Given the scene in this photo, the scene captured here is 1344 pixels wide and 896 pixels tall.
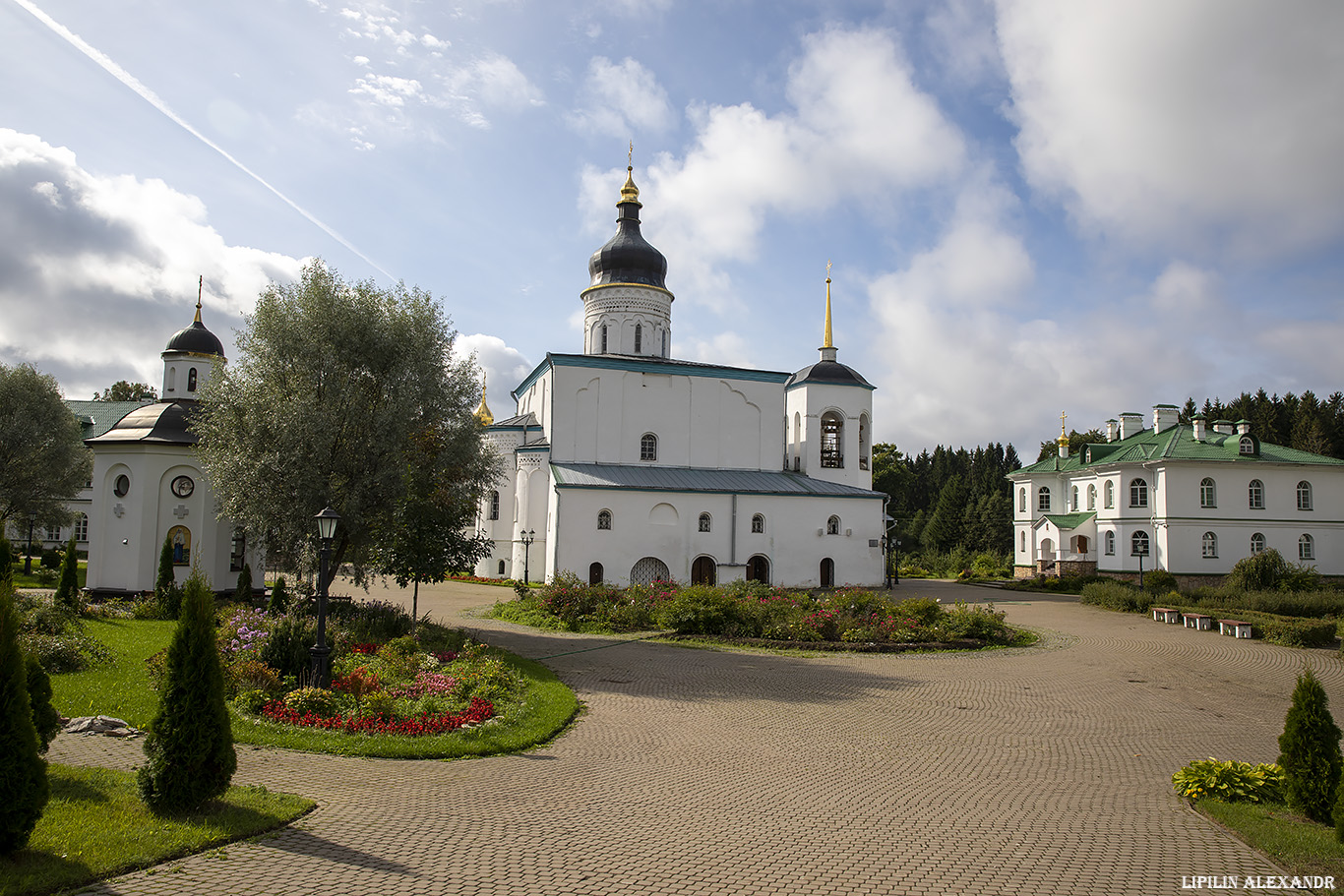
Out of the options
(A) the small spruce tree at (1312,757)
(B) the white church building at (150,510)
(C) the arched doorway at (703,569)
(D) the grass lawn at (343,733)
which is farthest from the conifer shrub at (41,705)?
(C) the arched doorway at (703,569)

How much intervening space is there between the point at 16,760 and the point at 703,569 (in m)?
26.7

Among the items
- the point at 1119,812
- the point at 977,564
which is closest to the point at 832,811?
the point at 1119,812

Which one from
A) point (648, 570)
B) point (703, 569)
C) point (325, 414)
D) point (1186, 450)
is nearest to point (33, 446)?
point (325, 414)

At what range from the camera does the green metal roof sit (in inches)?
1495

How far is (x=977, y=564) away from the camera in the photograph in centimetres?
5003

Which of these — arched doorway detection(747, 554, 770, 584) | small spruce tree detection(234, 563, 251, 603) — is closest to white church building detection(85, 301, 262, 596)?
small spruce tree detection(234, 563, 251, 603)

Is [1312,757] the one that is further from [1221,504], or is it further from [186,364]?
[1221,504]

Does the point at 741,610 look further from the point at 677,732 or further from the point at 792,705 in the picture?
the point at 677,732

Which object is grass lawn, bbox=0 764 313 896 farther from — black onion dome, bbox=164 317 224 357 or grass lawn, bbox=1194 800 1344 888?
black onion dome, bbox=164 317 224 357

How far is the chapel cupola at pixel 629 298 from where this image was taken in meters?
36.2

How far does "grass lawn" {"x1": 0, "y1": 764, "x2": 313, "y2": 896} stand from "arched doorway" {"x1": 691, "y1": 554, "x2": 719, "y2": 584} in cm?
2433

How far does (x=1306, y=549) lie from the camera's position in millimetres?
38062

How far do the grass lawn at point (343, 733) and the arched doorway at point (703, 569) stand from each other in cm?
1818

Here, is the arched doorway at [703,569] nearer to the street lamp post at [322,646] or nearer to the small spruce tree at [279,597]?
the small spruce tree at [279,597]
